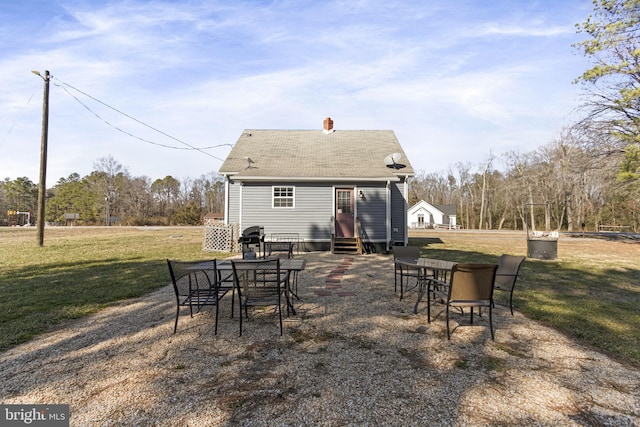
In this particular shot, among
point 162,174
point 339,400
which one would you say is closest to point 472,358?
point 339,400

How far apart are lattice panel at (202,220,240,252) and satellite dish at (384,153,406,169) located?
704 cm

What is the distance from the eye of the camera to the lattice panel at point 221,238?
12906 mm

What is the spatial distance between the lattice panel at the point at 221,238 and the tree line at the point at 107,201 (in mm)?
32712

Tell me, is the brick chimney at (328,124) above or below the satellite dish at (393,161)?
above

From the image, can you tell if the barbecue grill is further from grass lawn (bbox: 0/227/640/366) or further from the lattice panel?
grass lawn (bbox: 0/227/640/366)

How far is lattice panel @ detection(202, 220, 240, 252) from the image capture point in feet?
42.3

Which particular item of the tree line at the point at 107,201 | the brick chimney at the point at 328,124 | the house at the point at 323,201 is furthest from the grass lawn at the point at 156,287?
the tree line at the point at 107,201

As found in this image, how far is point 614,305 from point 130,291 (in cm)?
867

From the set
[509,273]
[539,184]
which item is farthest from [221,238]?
[539,184]

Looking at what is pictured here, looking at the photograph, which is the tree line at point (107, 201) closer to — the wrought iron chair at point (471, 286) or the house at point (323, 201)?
the house at point (323, 201)

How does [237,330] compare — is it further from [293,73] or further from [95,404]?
[293,73]

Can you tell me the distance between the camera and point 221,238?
42.5 feet

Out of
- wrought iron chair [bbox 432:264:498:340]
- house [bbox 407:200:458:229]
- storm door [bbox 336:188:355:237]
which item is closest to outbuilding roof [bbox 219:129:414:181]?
storm door [bbox 336:188:355:237]

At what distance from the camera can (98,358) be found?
3.28 metres
